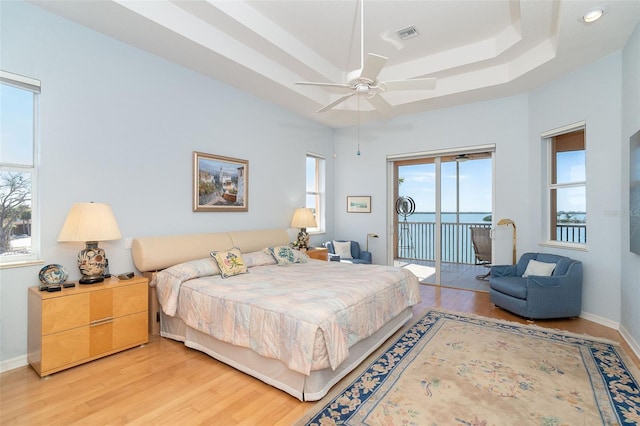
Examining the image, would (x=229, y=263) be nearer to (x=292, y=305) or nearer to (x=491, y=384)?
(x=292, y=305)

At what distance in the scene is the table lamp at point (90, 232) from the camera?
2.70 m

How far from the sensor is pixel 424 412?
2.02 meters

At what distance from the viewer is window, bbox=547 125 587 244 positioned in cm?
408

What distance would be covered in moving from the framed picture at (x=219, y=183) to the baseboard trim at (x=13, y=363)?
205cm

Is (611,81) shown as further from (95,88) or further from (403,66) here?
(95,88)

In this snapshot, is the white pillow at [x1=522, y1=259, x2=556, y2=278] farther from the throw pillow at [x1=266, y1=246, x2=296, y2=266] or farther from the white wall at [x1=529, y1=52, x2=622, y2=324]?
the throw pillow at [x1=266, y1=246, x2=296, y2=266]

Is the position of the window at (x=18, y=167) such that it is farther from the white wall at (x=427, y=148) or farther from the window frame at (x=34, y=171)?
the white wall at (x=427, y=148)

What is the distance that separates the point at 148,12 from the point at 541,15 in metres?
3.80

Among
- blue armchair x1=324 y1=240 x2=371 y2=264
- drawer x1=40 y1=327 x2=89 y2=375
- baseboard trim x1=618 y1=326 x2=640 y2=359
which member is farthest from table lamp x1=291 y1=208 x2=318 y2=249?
baseboard trim x1=618 y1=326 x2=640 y2=359

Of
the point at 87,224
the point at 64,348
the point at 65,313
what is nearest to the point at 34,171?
the point at 87,224

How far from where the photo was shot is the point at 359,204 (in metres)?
6.30

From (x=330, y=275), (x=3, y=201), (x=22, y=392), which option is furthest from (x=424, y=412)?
(x=3, y=201)

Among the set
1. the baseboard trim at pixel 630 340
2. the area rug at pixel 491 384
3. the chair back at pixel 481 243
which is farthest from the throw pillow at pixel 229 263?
the chair back at pixel 481 243

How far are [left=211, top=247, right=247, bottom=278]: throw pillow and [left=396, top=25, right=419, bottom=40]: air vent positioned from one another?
10.7 feet
